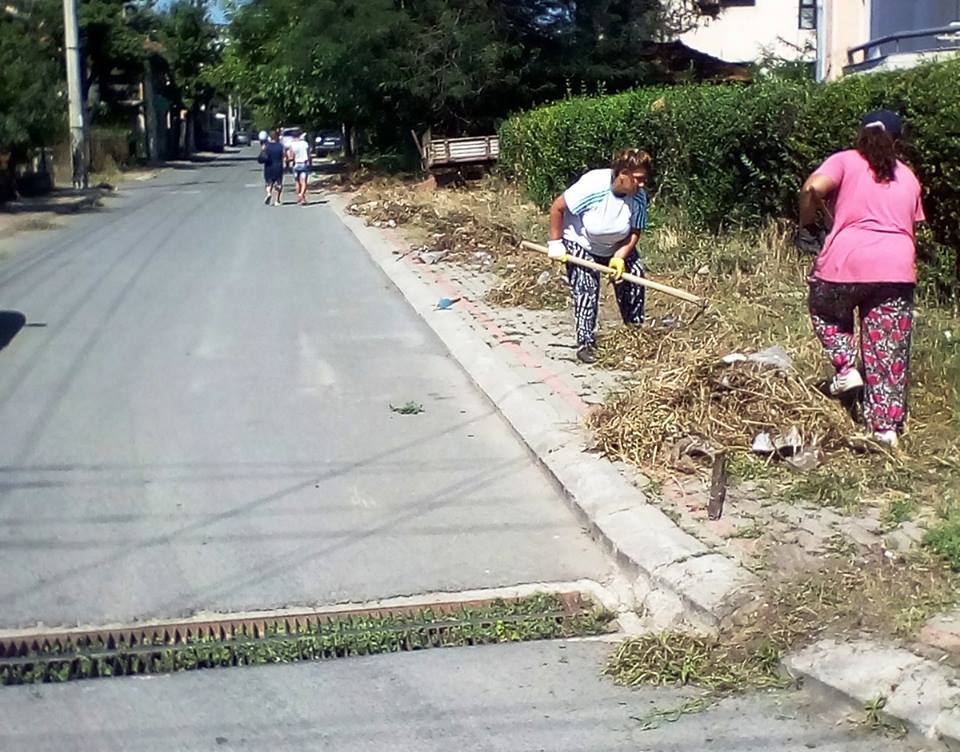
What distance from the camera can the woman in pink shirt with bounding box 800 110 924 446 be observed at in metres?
6.48

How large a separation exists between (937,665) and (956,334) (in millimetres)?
4497

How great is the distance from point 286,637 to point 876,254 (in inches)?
138

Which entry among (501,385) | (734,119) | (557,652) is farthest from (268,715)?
(734,119)

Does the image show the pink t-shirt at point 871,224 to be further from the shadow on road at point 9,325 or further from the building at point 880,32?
the building at point 880,32

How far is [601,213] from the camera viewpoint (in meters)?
8.91

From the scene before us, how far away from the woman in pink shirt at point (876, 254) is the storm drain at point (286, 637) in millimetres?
2297

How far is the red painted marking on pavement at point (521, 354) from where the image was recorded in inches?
332

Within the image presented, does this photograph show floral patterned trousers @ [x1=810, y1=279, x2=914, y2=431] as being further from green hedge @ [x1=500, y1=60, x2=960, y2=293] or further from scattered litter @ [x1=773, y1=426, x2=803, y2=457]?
green hedge @ [x1=500, y1=60, x2=960, y2=293]

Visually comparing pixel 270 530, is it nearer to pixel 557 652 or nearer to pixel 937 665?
pixel 557 652

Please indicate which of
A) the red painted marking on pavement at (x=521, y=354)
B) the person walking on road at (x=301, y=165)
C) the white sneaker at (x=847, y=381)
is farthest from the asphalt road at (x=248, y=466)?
the person walking on road at (x=301, y=165)

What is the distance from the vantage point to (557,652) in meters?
4.80

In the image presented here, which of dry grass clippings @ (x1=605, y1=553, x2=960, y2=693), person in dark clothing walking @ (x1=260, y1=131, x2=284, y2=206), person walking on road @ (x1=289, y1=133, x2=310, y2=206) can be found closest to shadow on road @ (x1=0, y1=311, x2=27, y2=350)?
dry grass clippings @ (x1=605, y1=553, x2=960, y2=693)

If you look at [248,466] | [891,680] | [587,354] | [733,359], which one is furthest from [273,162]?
[891,680]

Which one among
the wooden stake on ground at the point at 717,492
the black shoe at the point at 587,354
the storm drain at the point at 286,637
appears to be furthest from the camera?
the black shoe at the point at 587,354
